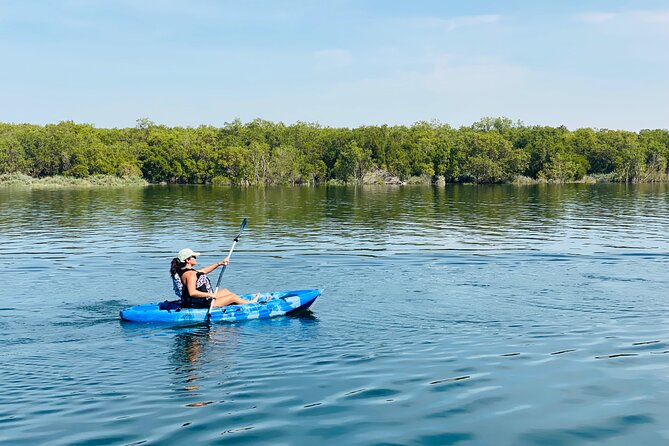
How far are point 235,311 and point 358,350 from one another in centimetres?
417

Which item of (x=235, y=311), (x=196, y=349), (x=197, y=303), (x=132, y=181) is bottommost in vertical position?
(x=196, y=349)

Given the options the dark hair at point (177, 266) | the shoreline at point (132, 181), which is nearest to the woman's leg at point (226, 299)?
the dark hair at point (177, 266)

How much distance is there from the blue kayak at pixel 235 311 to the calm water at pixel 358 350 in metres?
0.35

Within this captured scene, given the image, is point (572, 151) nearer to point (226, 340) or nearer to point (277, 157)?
point (277, 157)

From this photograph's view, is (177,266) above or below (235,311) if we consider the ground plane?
above

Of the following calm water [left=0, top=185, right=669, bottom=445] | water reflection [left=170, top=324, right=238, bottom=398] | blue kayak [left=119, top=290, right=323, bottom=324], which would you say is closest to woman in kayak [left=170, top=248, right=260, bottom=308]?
blue kayak [left=119, top=290, right=323, bottom=324]

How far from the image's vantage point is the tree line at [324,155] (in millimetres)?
120750

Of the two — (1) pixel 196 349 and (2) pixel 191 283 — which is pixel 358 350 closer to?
(1) pixel 196 349

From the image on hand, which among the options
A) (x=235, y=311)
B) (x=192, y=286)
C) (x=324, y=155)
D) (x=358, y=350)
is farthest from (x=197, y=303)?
(x=324, y=155)

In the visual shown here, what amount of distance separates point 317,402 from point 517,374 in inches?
149

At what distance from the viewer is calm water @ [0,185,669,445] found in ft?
33.0

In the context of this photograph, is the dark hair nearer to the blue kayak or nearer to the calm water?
the blue kayak

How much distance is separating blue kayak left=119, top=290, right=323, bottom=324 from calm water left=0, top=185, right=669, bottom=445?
35 centimetres

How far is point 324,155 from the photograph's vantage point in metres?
133
